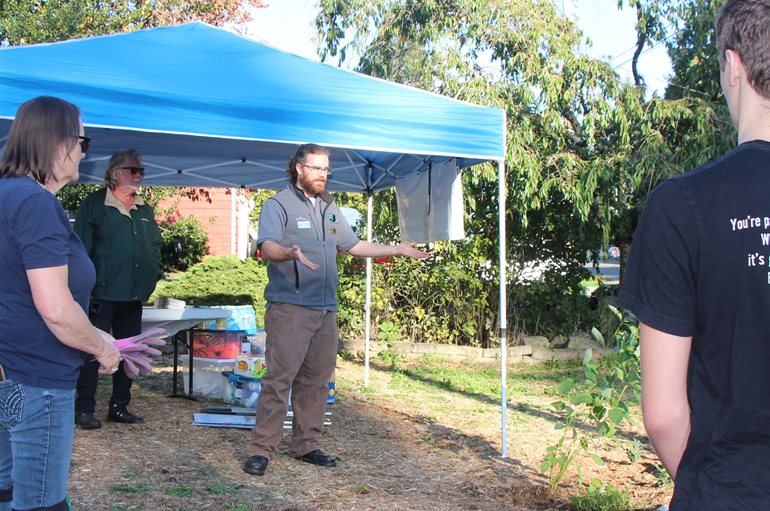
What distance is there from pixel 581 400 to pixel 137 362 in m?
2.30

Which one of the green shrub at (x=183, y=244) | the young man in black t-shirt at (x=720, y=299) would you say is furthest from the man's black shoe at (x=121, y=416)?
the green shrub at (x=183, y=244)

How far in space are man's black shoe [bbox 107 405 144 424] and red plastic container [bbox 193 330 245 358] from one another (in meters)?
1.15

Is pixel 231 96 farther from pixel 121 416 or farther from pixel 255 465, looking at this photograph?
pixel 121 416

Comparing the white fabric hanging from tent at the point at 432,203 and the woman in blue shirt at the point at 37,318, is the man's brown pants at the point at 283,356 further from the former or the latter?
the woman in blue shirt at the point at 37,318

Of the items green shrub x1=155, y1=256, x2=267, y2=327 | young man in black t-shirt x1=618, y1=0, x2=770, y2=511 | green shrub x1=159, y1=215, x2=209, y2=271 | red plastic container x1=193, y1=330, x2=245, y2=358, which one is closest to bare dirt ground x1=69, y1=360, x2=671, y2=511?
red plastic container x1=193, y1=330, x2=245, y2=358

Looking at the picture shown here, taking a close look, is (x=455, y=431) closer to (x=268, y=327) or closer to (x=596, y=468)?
(x=596, y=468)

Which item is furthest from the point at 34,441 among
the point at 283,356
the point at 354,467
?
the point at 354,467

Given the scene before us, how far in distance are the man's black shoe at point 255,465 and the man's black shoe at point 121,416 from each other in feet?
4.62

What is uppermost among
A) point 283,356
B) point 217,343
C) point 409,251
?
point 409,251

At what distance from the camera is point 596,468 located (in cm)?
472

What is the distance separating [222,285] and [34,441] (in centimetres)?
1004

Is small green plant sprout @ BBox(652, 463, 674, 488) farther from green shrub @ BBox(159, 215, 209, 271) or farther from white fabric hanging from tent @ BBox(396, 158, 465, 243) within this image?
green shrub @ BBox(159, 215, 209, 271)

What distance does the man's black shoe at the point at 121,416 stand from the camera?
5.37m

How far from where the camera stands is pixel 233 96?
4.38 metres
